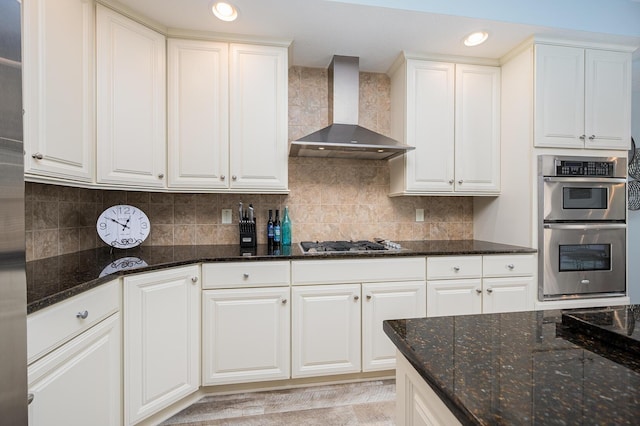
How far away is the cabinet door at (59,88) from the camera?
4.44 ft

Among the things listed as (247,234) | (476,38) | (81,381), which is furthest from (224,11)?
(81,381)

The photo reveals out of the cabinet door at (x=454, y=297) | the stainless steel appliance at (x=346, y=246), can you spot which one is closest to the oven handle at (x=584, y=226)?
the cabinet door at (x=454, y=297)

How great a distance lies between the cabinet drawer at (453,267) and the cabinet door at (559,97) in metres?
0.96

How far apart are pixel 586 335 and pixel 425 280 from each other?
1.43m

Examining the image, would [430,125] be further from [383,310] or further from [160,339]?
[160,339]

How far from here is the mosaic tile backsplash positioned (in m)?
2.47

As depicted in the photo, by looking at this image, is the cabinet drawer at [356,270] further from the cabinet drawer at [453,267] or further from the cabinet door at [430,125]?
the cabinet door at [430,125]

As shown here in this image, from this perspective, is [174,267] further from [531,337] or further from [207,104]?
[531,337]

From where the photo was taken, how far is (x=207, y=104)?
7.17 ft

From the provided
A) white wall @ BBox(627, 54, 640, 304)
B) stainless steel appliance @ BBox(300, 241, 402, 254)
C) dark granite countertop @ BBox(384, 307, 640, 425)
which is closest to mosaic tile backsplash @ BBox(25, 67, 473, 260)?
stainless steel appliance @ BBox(300, 241, 402, 254)

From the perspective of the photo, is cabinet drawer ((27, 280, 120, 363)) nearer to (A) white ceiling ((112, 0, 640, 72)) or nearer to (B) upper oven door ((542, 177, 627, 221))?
(A) white ceiling ((112, 0, 640, 72))

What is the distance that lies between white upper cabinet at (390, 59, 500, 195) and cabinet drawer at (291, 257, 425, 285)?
658mm

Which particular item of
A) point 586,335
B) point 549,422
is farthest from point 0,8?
point 586,335

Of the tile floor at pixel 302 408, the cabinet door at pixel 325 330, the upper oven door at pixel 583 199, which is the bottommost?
the tile floor at pixel 302 408
